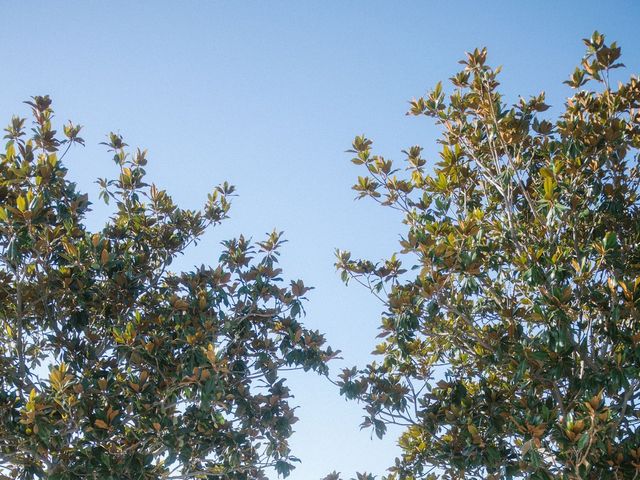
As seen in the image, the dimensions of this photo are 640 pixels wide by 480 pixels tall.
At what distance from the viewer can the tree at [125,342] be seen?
559 cm

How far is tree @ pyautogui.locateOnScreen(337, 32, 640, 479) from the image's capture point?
5.55 metres

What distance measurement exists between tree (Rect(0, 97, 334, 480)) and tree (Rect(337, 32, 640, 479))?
3.03ft

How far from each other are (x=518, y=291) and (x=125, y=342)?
3.97 metres

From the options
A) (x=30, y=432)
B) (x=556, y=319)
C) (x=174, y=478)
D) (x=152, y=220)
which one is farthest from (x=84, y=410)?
(x=556, y=319)

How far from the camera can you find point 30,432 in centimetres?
531

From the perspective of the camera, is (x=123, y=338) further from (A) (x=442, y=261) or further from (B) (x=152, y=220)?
(A) (x=442, y=261)

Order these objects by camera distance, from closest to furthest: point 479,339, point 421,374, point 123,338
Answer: point 123,338 → point 479,339 → point 421,374

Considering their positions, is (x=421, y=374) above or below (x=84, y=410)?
above

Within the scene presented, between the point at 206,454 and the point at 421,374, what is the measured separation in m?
2.36

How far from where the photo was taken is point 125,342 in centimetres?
589

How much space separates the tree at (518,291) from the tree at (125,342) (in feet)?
3.03

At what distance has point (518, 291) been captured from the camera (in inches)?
273

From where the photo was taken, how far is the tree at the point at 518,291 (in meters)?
5.55

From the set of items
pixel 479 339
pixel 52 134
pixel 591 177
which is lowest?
pixel 479 339
